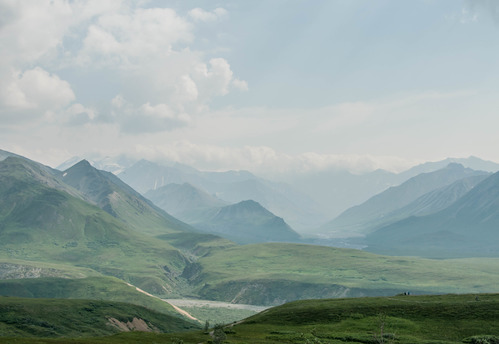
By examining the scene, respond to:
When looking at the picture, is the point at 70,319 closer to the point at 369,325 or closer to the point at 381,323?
the point at 369,325

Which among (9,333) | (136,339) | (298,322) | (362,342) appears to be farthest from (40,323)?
(362,342)

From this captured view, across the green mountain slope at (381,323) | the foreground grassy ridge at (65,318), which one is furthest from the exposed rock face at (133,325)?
the green mountain slope at (381,323)

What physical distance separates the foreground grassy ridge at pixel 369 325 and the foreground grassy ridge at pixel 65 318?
55.2 metres

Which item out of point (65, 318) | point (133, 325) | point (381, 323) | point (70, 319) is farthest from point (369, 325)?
point (65, 318)

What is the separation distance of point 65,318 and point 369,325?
379ft

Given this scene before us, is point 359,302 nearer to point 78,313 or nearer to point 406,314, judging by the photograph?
point 406,314

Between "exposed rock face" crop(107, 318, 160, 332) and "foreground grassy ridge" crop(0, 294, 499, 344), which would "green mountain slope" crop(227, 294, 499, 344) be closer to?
"foreground grassy ridge" crop(0, 294, 499, 344)

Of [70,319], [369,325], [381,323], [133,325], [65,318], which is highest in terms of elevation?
[381,323]

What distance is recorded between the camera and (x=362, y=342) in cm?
9156

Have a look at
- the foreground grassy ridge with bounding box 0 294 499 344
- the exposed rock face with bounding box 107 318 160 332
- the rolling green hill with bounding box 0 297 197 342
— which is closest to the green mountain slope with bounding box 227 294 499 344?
the foreground grassy ridge with bounding box 0 294 499 344

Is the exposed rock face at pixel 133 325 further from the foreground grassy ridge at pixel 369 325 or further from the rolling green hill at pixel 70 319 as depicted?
the foreground grassy ridge at pixel 369 325

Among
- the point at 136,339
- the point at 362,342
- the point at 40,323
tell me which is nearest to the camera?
the point at 362,342

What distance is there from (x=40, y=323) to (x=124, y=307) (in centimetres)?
4793

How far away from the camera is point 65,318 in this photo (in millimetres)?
168500
